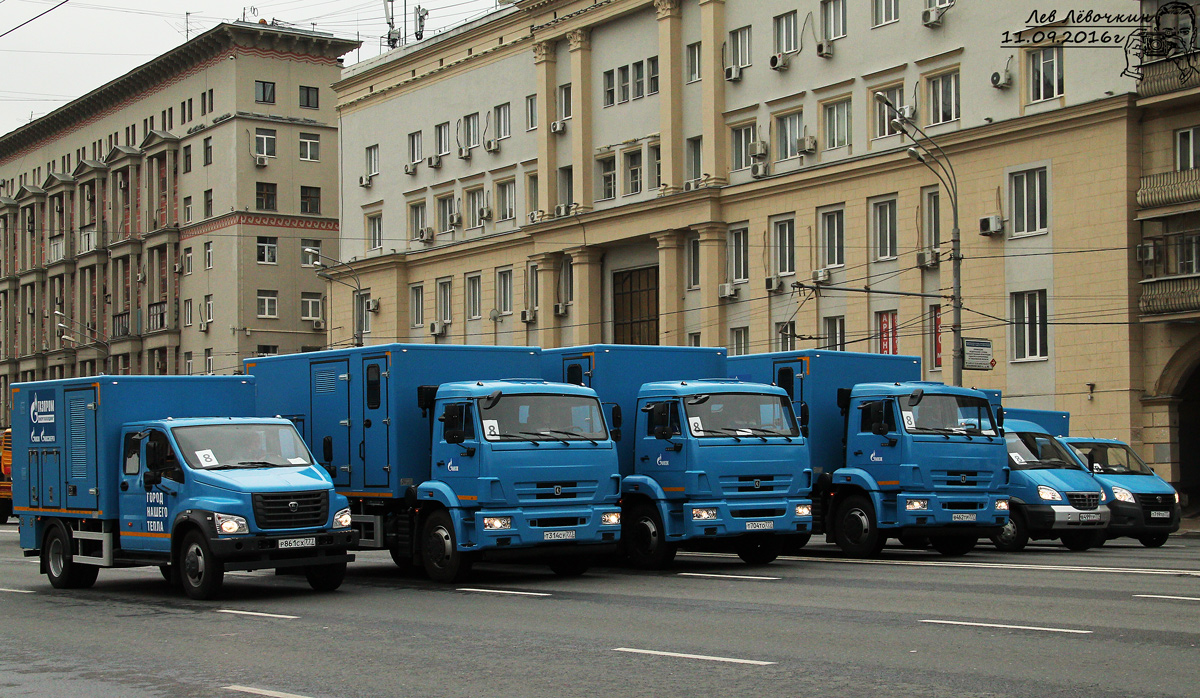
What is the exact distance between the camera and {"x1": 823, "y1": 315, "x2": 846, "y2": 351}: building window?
149ft

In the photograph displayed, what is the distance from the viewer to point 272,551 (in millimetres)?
16609

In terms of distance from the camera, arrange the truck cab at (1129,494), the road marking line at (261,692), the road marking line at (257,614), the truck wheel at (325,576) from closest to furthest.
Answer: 1. the road marking line at (261,692)
2. the road marking line at (257,614)
3. the truck wheel at (325,576)
4. the truck cab at (1129,494)

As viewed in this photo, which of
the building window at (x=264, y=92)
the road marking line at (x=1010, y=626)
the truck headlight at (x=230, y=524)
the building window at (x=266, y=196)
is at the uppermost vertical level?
the building window at (x=264, y=92)

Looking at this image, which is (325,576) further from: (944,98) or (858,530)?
(944,98)

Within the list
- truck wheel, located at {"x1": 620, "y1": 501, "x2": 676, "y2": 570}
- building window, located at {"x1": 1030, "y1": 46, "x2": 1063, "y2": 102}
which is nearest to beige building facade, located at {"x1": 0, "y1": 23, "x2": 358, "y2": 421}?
building window, located at {"x1": 1030, "y1": 46, "x2": 1063, "y2": 102}

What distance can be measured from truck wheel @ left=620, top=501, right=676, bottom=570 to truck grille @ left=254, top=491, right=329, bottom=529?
4.60m

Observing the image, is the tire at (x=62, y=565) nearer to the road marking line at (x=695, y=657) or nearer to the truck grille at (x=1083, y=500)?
the road marking line at (x=695, y=657)

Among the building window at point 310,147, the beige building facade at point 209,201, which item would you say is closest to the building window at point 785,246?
the beige building facade at point 209,201

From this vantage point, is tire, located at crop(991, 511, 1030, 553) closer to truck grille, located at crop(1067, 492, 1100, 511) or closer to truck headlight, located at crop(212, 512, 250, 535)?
truck grille, located at crop(1067, 492, 1100, 511)

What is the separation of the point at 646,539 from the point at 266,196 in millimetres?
58912

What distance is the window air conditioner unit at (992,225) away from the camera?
4009 cm

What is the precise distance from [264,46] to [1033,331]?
1851 inches

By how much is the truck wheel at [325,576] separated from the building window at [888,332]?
28.2 metres

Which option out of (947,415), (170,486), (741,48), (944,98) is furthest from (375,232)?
(170,486)
